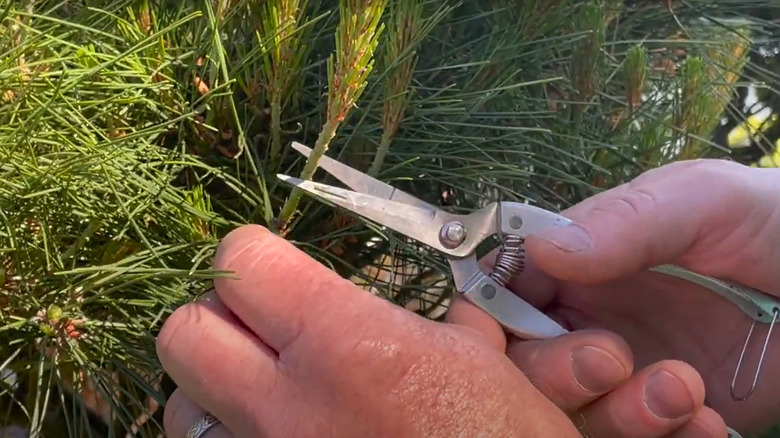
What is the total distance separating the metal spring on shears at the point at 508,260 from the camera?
0.42 metres

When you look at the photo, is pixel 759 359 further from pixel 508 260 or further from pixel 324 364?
pixel 324 364

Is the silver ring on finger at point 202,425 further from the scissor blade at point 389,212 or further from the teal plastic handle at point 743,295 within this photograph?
the teal plastic handle at point 743,295

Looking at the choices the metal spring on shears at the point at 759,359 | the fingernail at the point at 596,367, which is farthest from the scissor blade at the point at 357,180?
the metal spring on shears at the point at 759,359

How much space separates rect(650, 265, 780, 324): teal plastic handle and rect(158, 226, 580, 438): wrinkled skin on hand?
0.15 m

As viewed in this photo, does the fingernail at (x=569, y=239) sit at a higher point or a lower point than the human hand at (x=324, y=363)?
higher

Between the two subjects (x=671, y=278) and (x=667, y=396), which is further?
(x=671, y=278)

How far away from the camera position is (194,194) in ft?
1.19

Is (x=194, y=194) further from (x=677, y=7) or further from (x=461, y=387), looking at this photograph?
(x=677, y=7)

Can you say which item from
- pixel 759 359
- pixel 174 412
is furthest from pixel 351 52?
pixel 759 359

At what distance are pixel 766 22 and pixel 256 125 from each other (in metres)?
0.47

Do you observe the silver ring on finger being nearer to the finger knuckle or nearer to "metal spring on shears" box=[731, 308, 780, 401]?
the finger knuckle

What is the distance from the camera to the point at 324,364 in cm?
32

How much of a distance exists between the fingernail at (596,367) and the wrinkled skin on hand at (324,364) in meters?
0.05

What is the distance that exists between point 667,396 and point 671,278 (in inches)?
5.1
